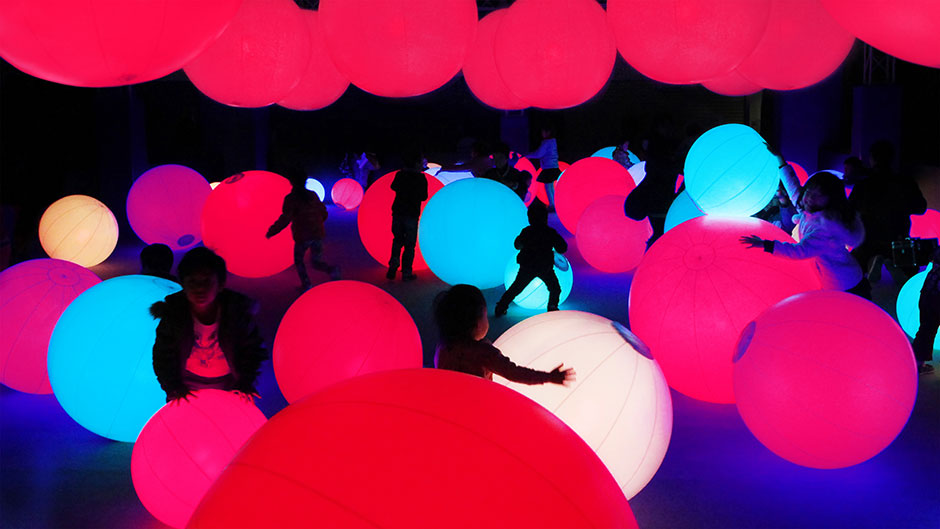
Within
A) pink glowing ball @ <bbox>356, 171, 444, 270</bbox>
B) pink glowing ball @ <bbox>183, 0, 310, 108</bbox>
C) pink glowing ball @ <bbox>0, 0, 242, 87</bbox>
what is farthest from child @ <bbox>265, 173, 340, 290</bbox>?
pink glowing ball @ <bbox>0, 0, 242, 87</bbox>

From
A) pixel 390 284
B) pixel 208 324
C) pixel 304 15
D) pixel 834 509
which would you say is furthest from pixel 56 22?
pixel 390 284

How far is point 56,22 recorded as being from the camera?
6.95 feet

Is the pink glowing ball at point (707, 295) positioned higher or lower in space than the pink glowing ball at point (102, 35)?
lower

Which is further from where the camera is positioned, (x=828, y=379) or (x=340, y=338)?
(x=340, y=338)

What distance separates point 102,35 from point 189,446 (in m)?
1.62

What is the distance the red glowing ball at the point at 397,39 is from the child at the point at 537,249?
7.97ft

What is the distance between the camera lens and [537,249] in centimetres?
612

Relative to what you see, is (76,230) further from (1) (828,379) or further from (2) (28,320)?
(1) (828,379)

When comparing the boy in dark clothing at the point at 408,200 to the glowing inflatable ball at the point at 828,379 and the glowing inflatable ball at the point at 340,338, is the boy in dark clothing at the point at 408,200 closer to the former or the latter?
the glowing inflatable ball at the point at 340,338

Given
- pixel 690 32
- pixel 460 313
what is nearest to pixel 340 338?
pixel 460 313

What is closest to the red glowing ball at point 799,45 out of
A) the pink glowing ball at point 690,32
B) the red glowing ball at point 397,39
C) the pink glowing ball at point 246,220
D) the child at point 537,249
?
the pink glowing ball at point 690,32

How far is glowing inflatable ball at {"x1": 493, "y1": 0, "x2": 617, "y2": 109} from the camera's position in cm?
420

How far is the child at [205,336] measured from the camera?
123 inches

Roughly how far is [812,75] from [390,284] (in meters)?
4.74
